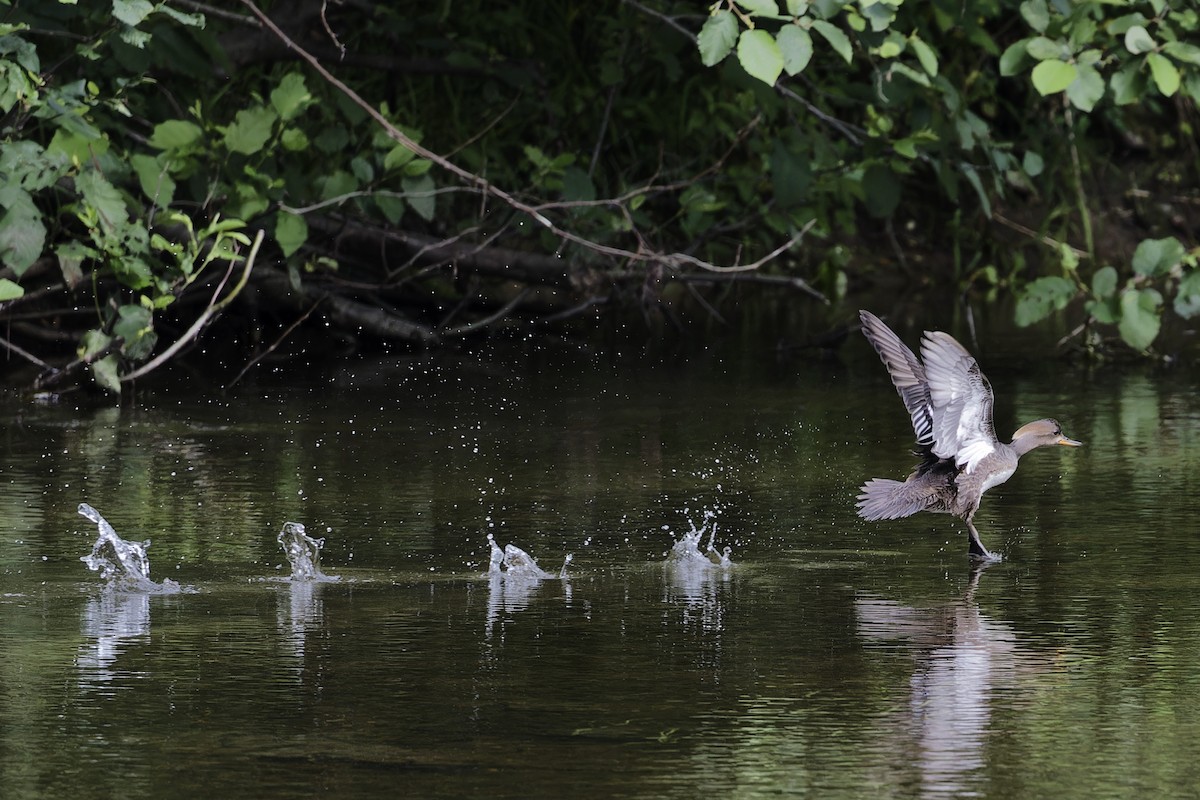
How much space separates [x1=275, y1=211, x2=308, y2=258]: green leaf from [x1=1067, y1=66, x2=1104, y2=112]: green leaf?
3.06 meters

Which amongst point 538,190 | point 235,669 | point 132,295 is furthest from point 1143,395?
point 235,669

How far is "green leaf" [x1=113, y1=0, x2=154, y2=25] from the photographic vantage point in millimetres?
7219

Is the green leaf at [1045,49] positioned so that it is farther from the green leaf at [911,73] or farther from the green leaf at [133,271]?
the green leaf at [133,271]

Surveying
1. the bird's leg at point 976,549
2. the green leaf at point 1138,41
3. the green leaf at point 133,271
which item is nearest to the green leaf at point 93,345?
the green leaf at point 133,271

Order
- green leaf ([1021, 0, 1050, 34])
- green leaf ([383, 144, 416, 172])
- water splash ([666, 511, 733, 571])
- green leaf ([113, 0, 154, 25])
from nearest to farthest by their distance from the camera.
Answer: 1. water splash ([666, 511, 733, 571])
2. green leaf ([113, 0, 154, 25])
3. green leaf ([1021, 0, 1050, 34])
4. green leaf ([383, 144, 416, 172])

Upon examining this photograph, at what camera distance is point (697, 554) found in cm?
585

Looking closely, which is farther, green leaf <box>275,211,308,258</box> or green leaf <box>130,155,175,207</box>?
green leaf <box>275,211,308,258</box>

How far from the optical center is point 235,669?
4492 millimetres

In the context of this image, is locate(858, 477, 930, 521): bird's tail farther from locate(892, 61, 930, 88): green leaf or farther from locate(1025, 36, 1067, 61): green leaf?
locate(892, 61, 930, 88): green leaf

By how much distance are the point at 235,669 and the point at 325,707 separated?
1.30ft

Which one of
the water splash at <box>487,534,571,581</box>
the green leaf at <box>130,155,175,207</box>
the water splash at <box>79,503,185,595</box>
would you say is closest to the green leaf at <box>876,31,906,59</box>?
the green leaf at <box>130,155,175,207</box>

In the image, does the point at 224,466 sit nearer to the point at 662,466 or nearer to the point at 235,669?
the point at 662,466

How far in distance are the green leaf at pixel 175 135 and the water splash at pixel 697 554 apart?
3436 mm

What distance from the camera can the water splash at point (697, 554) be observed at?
575 cm
